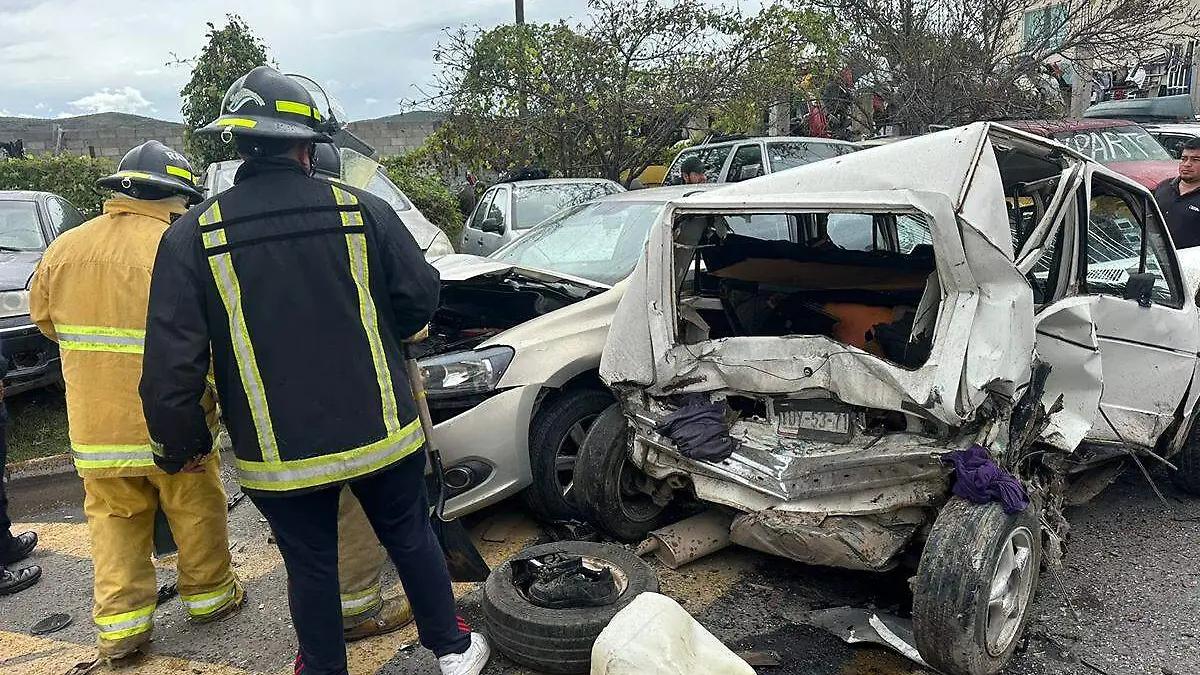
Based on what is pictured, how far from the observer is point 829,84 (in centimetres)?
1297

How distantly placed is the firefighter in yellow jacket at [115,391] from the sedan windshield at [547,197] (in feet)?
19.1

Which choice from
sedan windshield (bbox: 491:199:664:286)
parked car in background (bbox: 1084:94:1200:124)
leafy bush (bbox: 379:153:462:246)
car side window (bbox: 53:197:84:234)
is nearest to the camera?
sedan windshield (bbox: 491:199:664:286)

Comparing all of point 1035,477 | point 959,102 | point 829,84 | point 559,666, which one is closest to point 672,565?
point 559,666

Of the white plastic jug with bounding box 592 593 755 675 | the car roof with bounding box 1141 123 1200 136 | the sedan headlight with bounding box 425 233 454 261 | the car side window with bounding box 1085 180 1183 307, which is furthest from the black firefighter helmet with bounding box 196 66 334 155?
the car roof with bounding box 1141 123 1200 136

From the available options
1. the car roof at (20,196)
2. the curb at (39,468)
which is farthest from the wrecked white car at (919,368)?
the car roof at (20,196)

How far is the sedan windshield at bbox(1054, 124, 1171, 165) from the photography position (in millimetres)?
9727

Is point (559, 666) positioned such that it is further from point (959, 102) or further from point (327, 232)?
point (959, 102)

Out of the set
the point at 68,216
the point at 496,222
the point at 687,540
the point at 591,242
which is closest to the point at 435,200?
the point at 496,222

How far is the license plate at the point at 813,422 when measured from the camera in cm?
322

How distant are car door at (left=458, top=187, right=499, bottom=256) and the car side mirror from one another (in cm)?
660

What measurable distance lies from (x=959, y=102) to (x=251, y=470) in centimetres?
1068

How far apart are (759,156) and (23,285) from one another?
7.98 m

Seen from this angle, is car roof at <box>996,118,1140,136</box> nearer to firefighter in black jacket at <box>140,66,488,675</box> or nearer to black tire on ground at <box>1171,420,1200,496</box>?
black tire on ground at <box>1171,420,1200,496</box>

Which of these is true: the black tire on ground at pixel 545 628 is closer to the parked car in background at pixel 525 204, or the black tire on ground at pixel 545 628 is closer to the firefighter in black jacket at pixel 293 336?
the firefighter in black jacket at pixel 293 336
